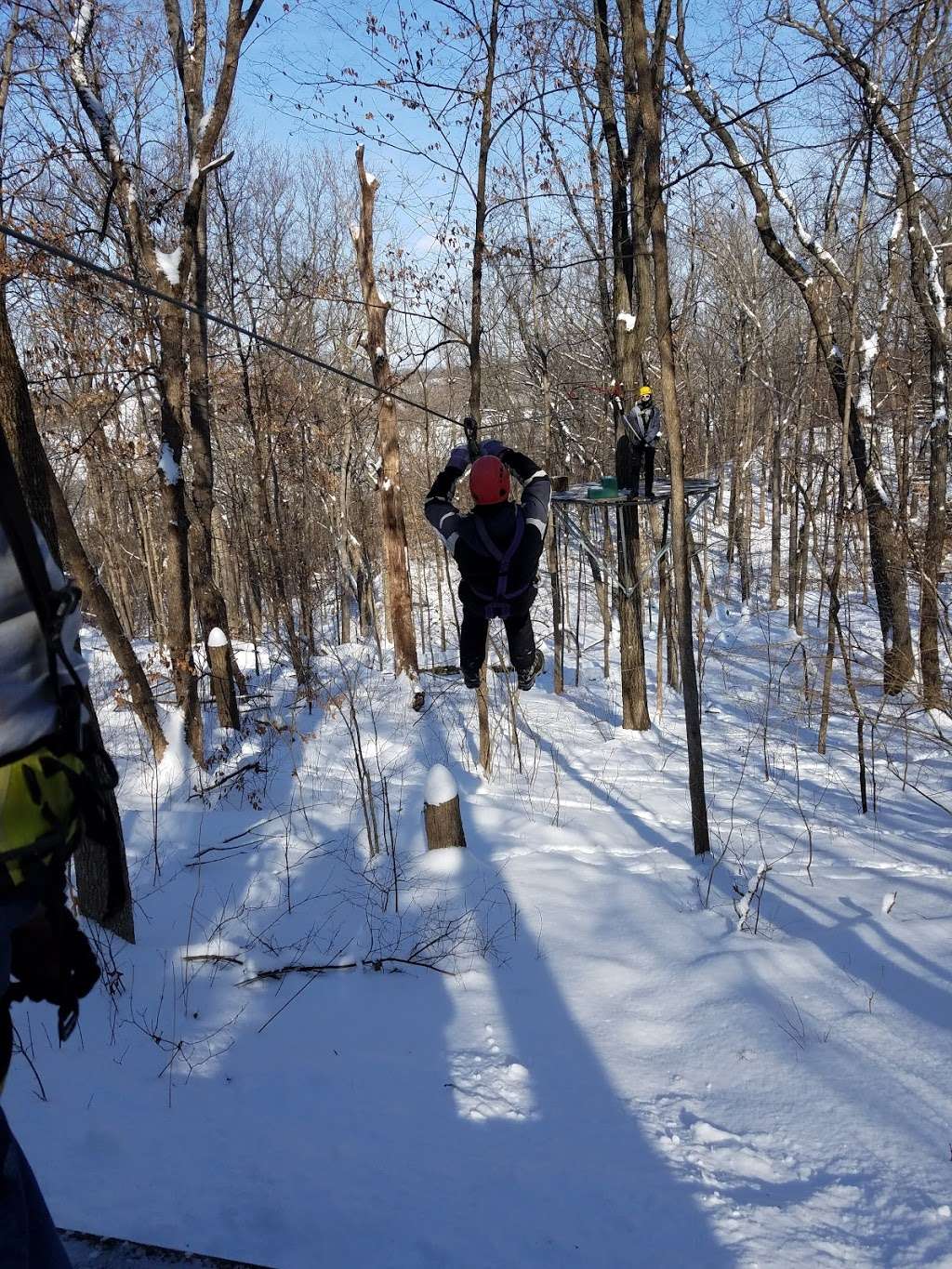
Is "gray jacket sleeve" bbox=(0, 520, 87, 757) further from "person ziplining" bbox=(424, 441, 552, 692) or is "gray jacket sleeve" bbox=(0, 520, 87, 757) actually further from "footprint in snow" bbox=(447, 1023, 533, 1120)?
"person ziplining" bbox=(424, 441, 552, 692)

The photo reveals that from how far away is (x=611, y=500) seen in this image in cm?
726

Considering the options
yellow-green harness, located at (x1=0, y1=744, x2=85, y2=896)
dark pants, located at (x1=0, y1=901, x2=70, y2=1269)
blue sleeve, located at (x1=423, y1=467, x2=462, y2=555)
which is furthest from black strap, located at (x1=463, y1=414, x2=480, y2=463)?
dark pants, located at (x1=0, y1=901, x2=70, y2=1269)

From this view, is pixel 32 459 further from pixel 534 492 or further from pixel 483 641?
pixel 483 641

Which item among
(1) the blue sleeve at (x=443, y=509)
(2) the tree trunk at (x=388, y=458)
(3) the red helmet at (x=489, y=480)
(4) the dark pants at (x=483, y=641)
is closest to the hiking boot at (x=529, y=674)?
(4) the dark pants at (x=483, y=641)

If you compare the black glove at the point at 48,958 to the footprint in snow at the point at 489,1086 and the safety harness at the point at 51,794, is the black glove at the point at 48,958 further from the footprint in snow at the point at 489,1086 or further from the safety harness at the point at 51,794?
the footprint in snow at the point at 489,1086

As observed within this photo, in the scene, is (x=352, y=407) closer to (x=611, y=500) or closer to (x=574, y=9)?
(x=574, y=9)

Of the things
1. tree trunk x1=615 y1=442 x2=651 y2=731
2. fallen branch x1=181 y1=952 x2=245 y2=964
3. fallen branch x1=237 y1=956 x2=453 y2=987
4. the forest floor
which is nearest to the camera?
the forest floor

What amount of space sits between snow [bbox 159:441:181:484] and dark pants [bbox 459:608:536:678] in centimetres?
464

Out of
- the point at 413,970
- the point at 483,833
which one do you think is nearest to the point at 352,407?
the point at 483,833

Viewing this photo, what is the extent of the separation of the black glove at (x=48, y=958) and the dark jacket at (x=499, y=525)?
159 inches

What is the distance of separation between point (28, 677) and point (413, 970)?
4173mm

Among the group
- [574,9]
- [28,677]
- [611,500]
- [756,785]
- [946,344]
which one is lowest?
[756,785]

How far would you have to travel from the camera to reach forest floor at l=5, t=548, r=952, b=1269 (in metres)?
3.03

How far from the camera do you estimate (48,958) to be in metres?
1.39
